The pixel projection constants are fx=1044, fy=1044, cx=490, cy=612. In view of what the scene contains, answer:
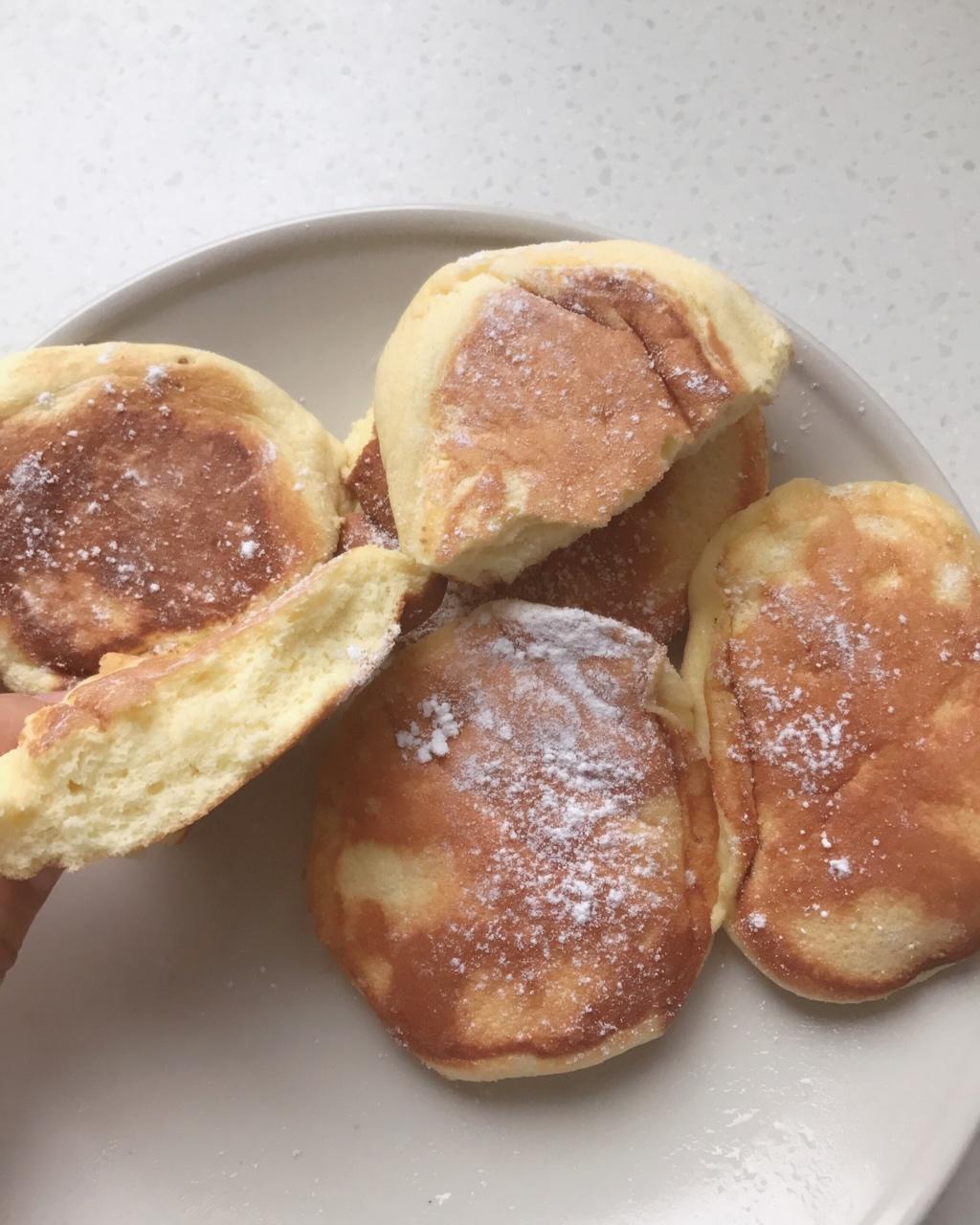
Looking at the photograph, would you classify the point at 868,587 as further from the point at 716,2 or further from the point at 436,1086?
the point at 716,2

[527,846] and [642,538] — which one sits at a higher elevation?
[642,538]

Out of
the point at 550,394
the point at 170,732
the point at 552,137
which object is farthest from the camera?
the point at 552,137

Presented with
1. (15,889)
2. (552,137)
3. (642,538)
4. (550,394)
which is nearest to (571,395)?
(550,394)

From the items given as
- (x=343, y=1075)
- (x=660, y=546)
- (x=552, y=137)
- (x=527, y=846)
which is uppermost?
(x=552, y=137)

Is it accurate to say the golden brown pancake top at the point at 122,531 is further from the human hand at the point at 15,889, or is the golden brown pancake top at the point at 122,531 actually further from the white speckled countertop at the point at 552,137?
the white speckled countertop at the point at 552,137

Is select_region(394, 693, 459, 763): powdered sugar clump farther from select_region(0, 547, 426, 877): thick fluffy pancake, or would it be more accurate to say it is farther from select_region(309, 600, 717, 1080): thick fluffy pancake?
select_region(0, 547, 426, 877): thick fluffy pancake

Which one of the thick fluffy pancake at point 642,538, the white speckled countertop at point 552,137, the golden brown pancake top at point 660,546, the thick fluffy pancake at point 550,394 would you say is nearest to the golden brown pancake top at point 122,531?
the thick fluffy pancake at point 642,538

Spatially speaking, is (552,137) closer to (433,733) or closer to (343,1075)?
(433,733)
